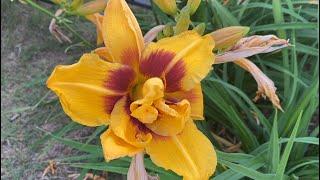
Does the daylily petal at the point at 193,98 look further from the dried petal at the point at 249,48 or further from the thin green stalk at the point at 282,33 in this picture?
the thin green stalk at the point at 282,33

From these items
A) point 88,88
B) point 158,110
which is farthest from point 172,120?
point 88,88

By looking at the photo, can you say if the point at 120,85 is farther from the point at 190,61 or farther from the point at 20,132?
the point at 20,132

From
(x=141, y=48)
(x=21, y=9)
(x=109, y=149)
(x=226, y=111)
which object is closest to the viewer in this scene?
(x=109, y=149)

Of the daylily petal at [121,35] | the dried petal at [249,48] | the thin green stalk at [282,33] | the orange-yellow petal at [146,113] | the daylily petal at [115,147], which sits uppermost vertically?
the daylily petal at [121,35]

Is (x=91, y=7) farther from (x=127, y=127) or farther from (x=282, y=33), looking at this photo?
(x=282, y=33)

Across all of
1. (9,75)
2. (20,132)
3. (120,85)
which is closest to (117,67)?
(120,85)

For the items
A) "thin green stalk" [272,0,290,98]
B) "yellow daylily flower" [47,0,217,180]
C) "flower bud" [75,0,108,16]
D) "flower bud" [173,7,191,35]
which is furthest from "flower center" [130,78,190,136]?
"thin green stalk" [272,0,290,98]

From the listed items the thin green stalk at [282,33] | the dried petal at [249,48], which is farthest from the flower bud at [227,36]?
the thin green stalk at [282,33]
